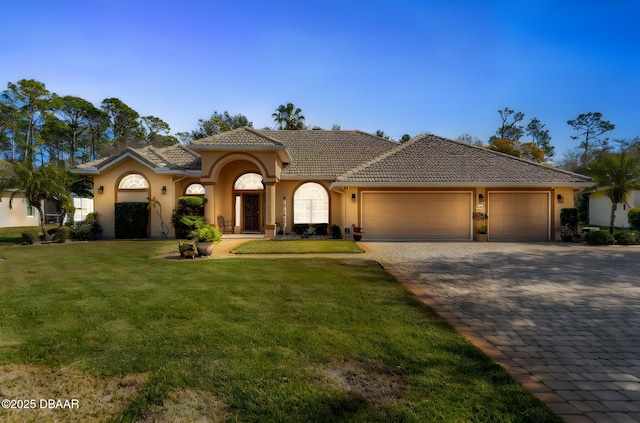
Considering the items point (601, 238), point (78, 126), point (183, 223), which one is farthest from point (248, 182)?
point (78, 126)

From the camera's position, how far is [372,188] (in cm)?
1653

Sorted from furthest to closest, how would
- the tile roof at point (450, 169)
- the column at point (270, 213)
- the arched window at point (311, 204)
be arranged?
1. the arched window at point (311, 204)
2. the column at point (270, 213)
3. the tile roof at point (450, 169)

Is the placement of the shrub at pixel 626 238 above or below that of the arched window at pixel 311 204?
below

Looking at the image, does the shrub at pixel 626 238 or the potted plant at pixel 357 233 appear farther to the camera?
the potted plant at pixel 357 233

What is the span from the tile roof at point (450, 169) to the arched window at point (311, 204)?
2.43 meters

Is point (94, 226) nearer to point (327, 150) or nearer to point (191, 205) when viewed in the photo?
point (191, 205)

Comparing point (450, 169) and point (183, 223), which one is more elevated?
point (450, 169)

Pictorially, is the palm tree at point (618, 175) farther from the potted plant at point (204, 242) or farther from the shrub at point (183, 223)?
the shrub at point (183, 223)

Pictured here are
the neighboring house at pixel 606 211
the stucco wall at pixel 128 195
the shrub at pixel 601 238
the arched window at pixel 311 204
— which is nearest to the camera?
the shrub at pixel 601 238

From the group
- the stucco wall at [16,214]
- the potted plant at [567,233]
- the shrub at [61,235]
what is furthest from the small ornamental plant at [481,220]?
the stucco wall at [16,214]

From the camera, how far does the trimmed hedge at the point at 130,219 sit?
17.1 metres

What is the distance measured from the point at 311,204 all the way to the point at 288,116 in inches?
746

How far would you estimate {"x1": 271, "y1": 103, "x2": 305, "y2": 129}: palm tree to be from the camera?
112 feet

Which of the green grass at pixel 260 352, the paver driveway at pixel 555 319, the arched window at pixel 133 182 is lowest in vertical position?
the paver driveway at pixel 555 319
